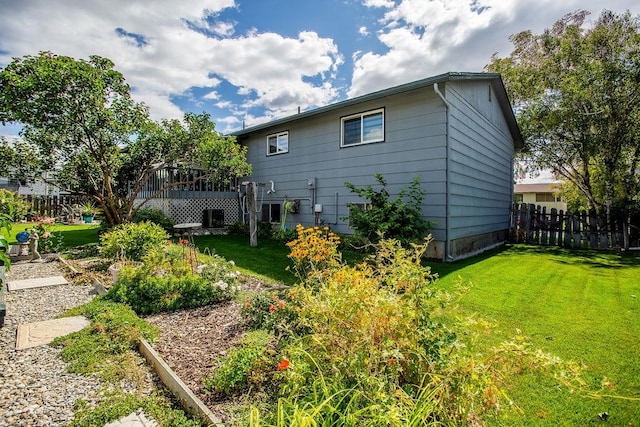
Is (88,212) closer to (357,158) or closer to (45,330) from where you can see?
(357,158)

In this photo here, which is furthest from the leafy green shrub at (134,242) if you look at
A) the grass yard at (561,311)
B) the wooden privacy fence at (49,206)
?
the wooden privacy fence at (49,206)

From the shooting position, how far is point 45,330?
3688mm

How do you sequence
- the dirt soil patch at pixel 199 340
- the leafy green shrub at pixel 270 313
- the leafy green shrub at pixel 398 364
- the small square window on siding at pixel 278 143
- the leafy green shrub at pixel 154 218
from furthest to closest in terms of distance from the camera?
the small square window on siding at pixel 278 143
the leafy green shrub at pixel 154 218
the leafy green shrub at pixel 270 313
the dirt soil patch at pixel 199 340
the leafy green shrub at pixel 398 364

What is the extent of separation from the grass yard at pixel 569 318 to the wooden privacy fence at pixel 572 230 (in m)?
1.97

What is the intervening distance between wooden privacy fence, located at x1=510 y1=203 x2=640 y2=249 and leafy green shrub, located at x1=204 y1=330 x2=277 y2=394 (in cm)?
1252

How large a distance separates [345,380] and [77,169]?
10973 millimetres

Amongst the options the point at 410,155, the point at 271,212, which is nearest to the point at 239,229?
the point at 271,212

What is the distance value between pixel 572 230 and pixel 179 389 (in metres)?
13.3

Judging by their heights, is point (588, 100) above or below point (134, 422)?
above

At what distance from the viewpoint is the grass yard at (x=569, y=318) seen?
2363mm

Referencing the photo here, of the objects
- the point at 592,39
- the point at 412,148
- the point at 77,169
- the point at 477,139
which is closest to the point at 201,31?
the point at 77,169

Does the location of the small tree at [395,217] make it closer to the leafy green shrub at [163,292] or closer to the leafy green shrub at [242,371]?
the leafy green shrub at [163,292]

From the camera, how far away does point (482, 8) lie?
348 inches

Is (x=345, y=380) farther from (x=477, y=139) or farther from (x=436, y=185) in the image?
(x=477, y=139)
